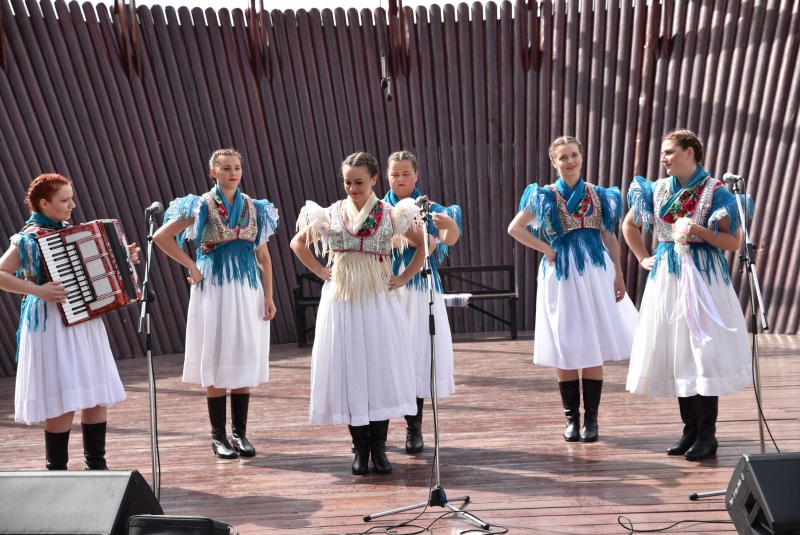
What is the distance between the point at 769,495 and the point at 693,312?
5.33ft

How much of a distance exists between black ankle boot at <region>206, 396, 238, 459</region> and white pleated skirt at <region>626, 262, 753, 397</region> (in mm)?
2104

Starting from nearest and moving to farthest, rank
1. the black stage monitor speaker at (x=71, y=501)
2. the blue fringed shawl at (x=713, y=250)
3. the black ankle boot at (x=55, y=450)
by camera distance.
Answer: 1. the black stage monitor speaker at (x=71, y=501)
2. the black ankle boot at (x=55, y=450)
3. the blue fringed shawl at (x=713, y=250)

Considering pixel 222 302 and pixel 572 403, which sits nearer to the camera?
pixel 222 302

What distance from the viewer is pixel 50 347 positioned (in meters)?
3.93

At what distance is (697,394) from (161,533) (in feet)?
8.74

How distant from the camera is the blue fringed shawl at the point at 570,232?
15.2 ft

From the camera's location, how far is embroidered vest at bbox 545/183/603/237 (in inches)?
182

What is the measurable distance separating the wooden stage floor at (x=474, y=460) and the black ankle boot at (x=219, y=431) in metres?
0.07

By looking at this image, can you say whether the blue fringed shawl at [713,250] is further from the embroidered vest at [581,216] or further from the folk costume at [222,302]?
the folk costume at [222,302]

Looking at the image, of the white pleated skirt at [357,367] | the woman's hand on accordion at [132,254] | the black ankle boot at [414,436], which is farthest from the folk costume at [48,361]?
the black ankle boot at [414,436]

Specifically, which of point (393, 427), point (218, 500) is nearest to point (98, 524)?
point (218, 500)

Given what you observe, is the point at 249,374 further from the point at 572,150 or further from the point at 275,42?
the point at 275,42

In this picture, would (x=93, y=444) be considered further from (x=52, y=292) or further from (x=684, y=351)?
(x=684, y=351)

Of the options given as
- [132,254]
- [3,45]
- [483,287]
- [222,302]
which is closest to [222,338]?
[222,302]
